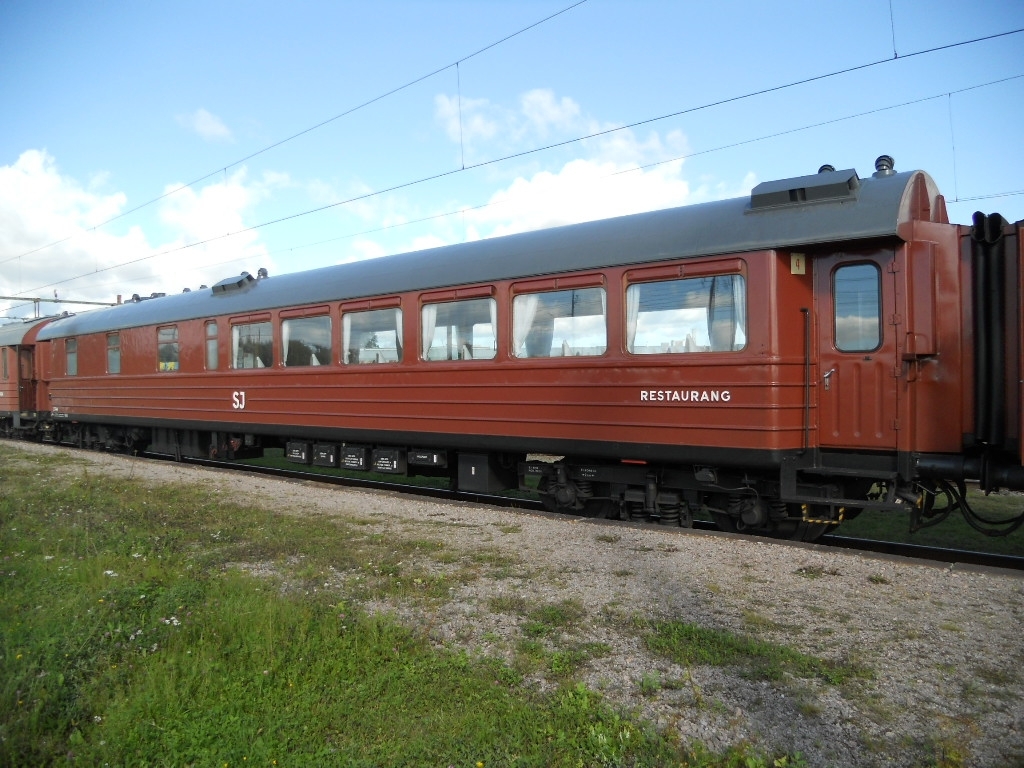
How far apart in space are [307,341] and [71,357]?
33.3ft

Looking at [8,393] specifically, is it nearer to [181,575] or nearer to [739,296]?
[181,575]

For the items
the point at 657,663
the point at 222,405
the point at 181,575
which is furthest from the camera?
the point at 222,405

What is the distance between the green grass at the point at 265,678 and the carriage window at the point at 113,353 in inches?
443

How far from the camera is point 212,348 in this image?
13.8 m

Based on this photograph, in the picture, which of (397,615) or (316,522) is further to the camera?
(316,522)

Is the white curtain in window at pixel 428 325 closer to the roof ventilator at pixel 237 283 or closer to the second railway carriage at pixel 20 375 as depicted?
the roof ventilator at pixel 237 283

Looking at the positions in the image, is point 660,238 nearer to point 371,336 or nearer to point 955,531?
point 371,336

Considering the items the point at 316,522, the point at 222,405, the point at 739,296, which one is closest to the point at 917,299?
the point at 739,296

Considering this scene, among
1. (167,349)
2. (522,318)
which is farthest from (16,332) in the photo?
(522,318)

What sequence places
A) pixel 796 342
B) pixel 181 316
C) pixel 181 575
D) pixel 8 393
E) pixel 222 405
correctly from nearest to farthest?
pixel 181 575 < pixel 796 342 < pixel 222 405 < pixel 181 316 < pixel 8 393

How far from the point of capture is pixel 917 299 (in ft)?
21.9

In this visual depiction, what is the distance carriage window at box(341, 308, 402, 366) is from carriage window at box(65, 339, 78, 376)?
10824 millimetres

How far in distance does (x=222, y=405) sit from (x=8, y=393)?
12127mm

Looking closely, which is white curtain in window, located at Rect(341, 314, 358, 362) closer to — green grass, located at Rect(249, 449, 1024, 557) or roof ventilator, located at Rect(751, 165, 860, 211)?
green grass, located at Rect(249, 449, 1024, 557)
